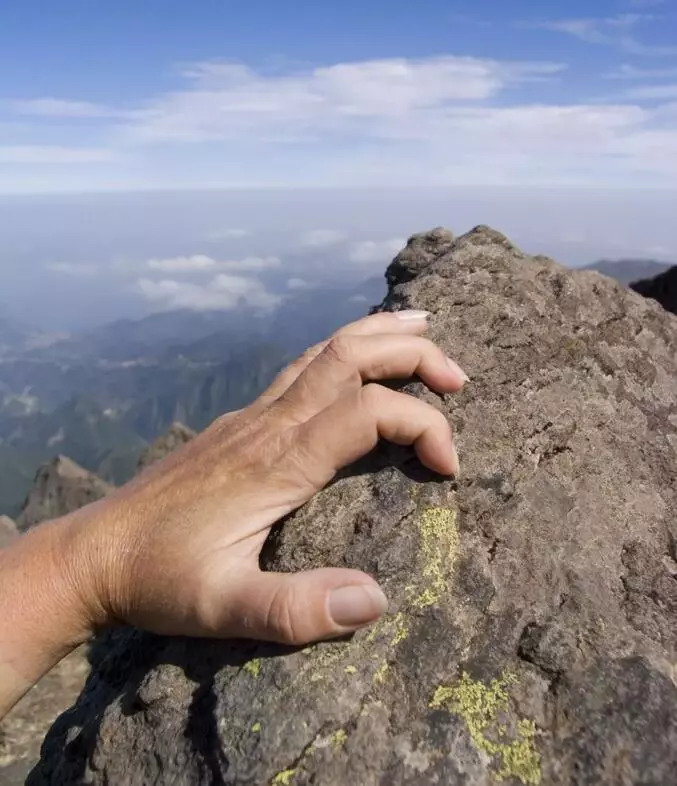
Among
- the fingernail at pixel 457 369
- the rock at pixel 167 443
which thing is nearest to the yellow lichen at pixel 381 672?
the fingernail at pixel 457 369

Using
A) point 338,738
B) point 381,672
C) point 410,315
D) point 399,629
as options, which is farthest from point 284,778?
point 410,315

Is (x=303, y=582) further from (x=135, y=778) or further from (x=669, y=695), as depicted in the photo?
(x=669, y=695)

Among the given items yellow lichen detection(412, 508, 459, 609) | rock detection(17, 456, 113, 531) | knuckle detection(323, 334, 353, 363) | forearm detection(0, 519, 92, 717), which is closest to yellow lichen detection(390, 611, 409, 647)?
yellow lichen detection(412, 508, 459, 609)

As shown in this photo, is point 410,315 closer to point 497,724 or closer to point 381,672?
point 381,672

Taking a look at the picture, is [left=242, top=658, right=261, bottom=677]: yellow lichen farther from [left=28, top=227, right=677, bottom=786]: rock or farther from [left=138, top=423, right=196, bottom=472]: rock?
[left=138, top=423, right=196, bottom=472]: rock

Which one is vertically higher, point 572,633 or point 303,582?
point 303,582

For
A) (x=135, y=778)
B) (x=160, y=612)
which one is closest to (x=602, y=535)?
(x=160, y=612)

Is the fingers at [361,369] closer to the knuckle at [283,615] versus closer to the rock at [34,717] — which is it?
the knuckle at [283,615]
